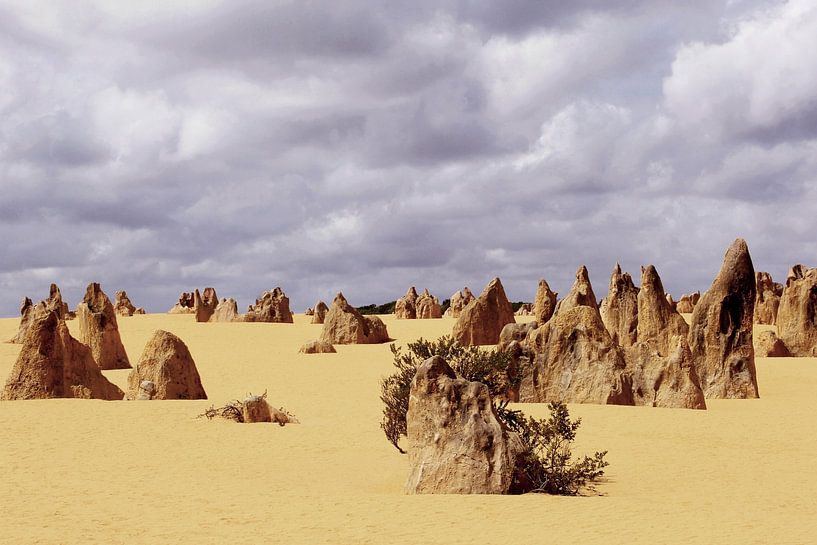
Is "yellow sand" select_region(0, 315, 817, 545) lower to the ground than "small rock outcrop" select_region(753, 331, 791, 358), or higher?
lower

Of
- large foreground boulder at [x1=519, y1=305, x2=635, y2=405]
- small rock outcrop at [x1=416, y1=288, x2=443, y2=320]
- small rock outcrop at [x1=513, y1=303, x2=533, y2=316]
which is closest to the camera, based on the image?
large foreground boulder at [x1=519, y1=305, x2=635, y2=405]

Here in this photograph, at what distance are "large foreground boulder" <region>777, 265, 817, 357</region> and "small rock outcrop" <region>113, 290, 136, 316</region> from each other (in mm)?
40144

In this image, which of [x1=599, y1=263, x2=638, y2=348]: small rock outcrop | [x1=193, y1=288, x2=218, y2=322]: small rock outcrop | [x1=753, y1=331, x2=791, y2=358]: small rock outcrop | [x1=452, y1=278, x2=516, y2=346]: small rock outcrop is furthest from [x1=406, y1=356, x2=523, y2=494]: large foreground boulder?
[x1=193, y1=288, x2=218, y2=322]: small rock outcrop

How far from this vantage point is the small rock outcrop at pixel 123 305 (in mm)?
58719

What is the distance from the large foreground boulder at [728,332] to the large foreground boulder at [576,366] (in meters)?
3.98

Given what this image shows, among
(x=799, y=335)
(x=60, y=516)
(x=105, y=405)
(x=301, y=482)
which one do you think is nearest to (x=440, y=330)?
(x=799, y=335)

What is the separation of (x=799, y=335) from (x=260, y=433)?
26.6 meters

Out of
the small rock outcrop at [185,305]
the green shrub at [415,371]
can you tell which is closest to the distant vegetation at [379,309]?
the small rock outcrop at [185,305]

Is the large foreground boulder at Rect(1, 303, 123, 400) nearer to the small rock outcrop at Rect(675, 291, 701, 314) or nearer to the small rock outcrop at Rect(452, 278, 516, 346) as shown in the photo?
the small rock outcrop at Rect(452, 278, 516, 346)

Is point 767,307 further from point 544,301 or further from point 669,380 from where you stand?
point 669,380

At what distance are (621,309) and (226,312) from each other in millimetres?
27086

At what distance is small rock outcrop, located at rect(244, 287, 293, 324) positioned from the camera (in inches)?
2046

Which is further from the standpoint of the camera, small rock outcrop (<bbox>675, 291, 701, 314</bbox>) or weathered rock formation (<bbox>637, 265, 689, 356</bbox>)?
small rock outcrop (<bbox>675, 291, 701, 314</bbox>)

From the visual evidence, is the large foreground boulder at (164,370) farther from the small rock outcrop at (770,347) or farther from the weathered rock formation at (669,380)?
the small rock outcrop at (770,347)
